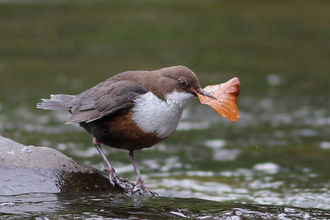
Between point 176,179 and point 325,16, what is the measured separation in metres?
11.1

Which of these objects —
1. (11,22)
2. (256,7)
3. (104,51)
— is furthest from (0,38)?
(256,7)

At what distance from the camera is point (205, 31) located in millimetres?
14734

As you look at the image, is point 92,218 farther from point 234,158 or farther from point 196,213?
point 234,158

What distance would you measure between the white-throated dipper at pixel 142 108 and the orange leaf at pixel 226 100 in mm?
69

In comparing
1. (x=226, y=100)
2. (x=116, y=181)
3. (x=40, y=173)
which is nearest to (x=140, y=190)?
(x=116, y=181)

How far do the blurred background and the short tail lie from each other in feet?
4.99

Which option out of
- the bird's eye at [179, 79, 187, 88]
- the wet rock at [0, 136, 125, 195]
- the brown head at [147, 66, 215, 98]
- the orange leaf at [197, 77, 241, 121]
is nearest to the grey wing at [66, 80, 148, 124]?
the brown head at [147, 66, 215, 98]

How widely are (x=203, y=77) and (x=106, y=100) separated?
21.2ft

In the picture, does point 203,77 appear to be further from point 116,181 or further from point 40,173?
point 40,173

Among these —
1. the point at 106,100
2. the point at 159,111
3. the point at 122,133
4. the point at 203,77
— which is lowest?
the point at 122,133

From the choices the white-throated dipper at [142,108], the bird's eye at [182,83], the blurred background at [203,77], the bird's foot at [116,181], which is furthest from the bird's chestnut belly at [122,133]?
the blurred background at [203,77]

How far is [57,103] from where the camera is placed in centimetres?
507

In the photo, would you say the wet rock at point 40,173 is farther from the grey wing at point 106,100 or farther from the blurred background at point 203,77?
the blurred background at point 203,77

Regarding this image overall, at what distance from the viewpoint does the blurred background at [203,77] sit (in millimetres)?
6922
